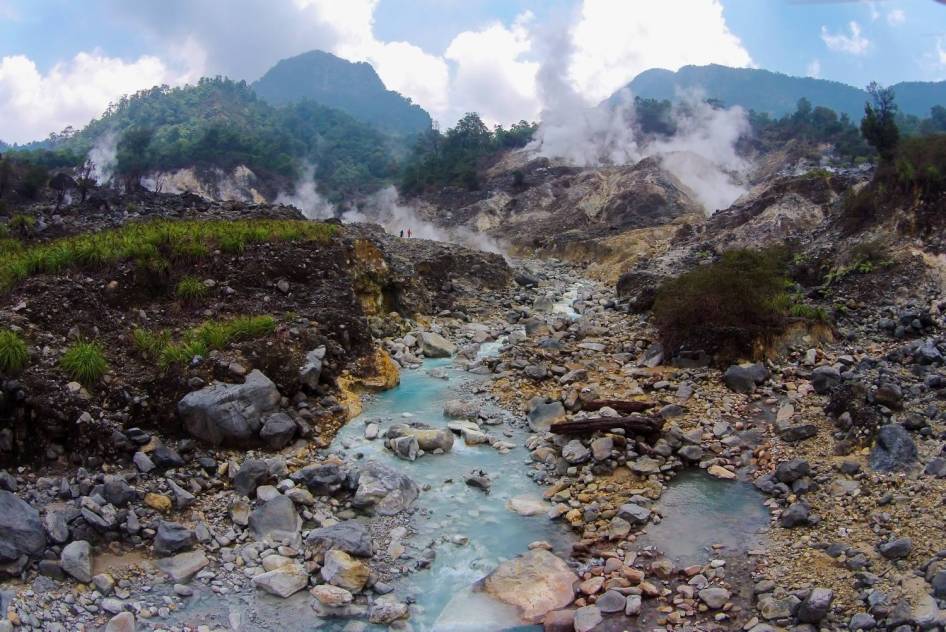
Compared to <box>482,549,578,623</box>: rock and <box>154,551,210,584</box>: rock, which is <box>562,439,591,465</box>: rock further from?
<box>154,551,210,584</box>: rock

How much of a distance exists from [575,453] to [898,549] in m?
3.95

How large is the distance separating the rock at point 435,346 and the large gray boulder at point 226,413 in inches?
236

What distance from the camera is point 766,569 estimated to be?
21.5ft

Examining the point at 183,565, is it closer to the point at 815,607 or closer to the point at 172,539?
the point at 172,539

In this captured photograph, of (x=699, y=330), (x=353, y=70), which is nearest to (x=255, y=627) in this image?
(x=699, y=330)

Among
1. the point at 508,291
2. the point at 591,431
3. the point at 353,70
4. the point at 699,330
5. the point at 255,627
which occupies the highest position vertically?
the point at 353,70

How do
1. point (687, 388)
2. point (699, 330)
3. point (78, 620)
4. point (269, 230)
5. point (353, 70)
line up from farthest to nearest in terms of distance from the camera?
point (353, 70) < point (269, 230) < point (699, 330) < point (687, 388) < point (78, 620)

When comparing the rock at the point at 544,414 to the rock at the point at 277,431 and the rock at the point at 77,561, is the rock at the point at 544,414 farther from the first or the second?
the rock at the point at 77,561

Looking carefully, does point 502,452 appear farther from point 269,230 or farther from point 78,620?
point 269,230

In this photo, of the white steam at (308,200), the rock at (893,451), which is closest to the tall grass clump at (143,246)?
the rock at (893,451)

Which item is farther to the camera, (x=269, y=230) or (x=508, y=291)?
(x=508, y=291)

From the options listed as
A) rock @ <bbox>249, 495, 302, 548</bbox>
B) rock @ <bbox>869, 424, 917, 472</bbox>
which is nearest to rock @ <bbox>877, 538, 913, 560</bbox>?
rock @ <bbox>869, 424, 917, 472</bbox>

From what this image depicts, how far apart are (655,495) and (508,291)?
15390 millimetres

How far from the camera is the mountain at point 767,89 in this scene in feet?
449
